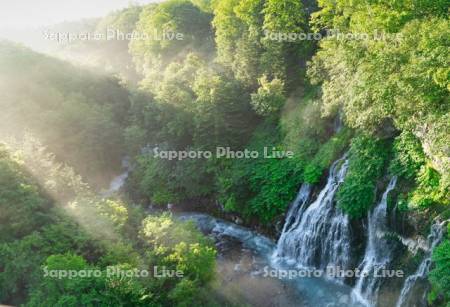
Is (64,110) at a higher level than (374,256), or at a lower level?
higher

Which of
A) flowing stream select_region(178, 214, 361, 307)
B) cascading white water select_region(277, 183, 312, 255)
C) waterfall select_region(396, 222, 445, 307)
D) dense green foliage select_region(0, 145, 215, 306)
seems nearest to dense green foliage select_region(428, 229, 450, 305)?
waterfall select_region(396, 222, 445, 307)

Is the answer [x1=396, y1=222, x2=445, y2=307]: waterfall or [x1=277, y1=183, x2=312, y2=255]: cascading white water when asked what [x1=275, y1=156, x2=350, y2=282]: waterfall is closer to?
[x1=277, y1=183, x2=312, y2=255]: cascading white water

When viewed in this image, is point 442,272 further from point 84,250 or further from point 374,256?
point 84,250

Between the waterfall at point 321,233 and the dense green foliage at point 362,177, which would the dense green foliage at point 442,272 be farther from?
the waterfall at point 321,233

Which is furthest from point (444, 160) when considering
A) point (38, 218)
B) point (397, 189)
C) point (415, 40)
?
point (38, 218)

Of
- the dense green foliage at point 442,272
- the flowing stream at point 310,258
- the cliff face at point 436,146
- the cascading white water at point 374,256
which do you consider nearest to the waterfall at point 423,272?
the flowing stream at point 310,258

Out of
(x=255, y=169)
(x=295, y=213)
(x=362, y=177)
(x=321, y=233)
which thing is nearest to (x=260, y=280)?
(x=321, y=233)
